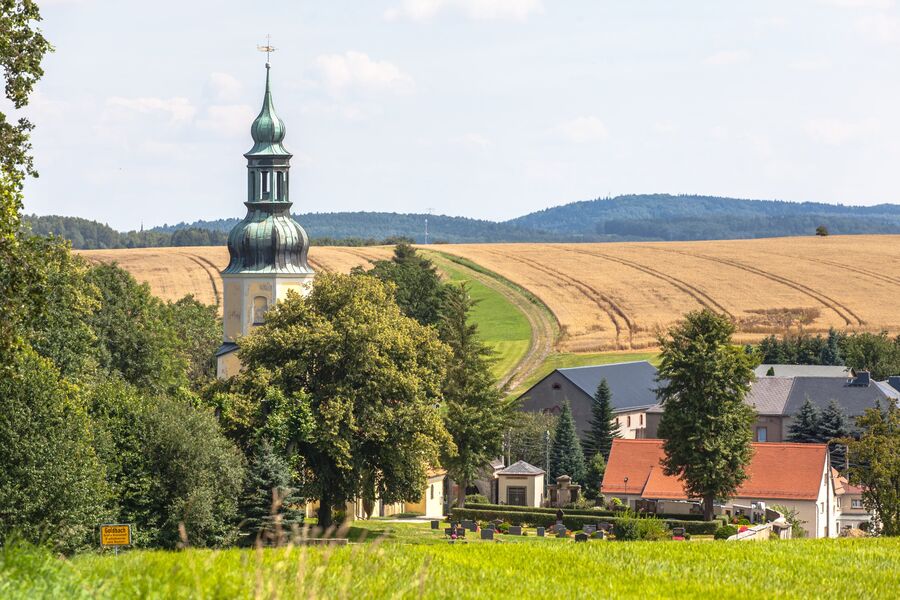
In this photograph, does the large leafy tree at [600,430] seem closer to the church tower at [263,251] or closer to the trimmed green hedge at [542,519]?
the trimmed green hedge at [542,519]

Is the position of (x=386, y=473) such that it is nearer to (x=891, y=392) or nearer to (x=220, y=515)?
(x=220, y=515)

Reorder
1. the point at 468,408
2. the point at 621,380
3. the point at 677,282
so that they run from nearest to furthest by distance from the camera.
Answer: the point at 468,408 < the point at 621,380 < the point at 677,282

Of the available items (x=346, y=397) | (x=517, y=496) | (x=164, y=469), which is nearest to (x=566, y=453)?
(x=517, y=496)

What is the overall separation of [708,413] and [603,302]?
73844 mm

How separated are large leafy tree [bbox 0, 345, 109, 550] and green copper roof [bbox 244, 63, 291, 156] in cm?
3547

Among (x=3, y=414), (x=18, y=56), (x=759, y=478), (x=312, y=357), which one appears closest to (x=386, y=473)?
(x=312, y=357)

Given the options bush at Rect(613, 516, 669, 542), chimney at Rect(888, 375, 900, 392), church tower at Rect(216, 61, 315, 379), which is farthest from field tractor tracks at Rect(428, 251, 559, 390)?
bush at Rect(613, 516, 669, 542)

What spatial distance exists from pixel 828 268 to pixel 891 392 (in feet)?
169

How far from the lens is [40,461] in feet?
118

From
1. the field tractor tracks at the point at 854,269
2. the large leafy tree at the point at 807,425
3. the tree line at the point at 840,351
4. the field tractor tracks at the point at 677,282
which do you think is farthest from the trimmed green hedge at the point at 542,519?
the field tractor tracks at the point at 854,269

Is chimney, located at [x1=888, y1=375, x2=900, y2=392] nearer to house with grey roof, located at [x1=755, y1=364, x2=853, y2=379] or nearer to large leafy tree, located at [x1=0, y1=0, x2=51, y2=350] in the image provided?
house with grey roof, located at [x1=755, y1=364, x2=853, y2=379]

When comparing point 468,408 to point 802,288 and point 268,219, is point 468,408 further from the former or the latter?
point 802,288

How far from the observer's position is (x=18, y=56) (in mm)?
25641

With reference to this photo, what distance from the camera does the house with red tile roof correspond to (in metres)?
62.4
